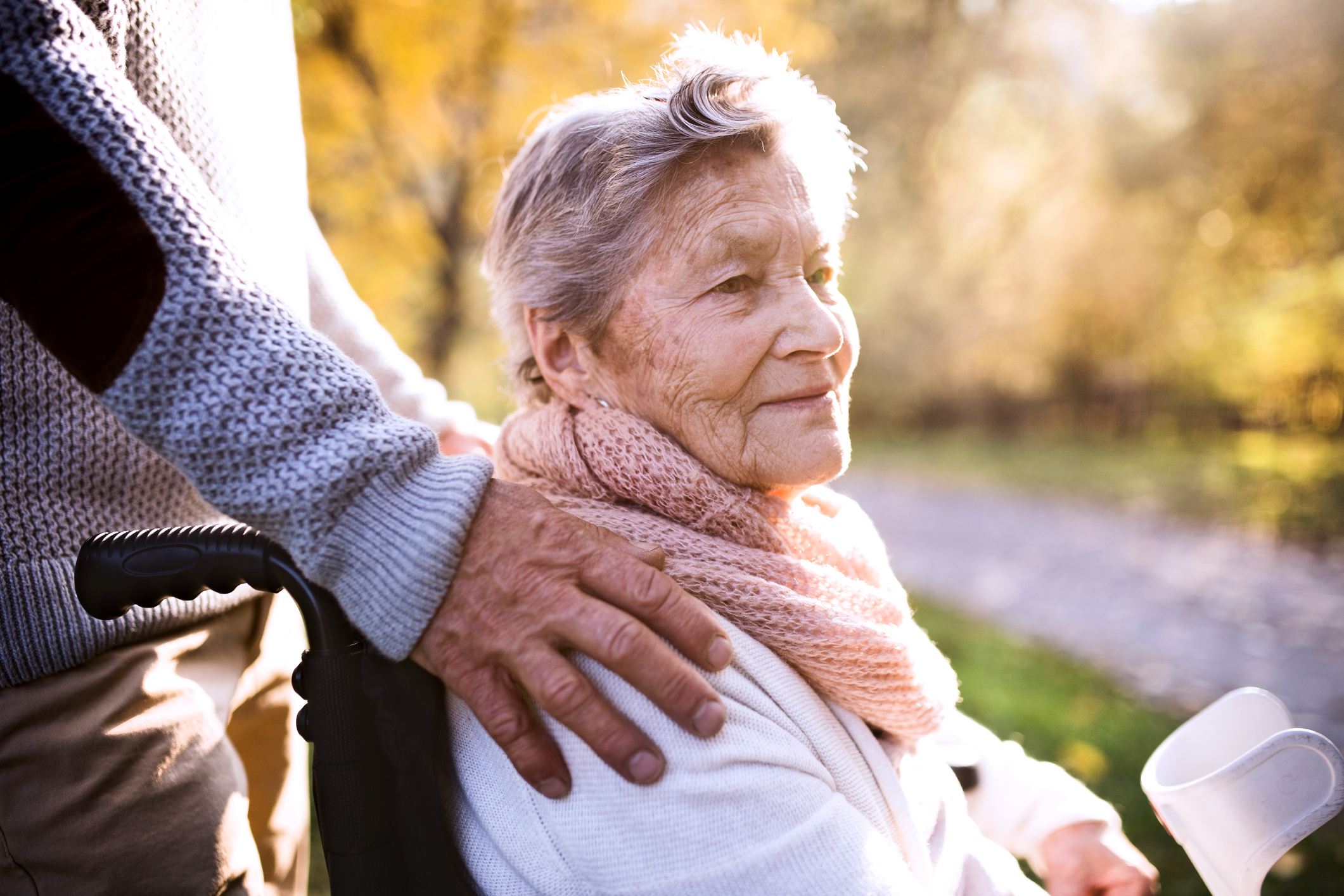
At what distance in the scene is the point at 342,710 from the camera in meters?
1.19

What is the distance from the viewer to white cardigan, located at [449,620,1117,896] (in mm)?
1149

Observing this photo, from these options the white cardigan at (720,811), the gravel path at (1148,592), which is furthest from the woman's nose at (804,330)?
the gravel path at (1148,592)

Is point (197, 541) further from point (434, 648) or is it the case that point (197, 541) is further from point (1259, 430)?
point (1259, 430)

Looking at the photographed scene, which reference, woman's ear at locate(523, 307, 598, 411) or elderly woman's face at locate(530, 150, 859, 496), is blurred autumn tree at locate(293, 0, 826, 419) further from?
elderly woman's face at locate(530, 150, 859, 496)

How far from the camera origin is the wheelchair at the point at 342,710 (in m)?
1.17

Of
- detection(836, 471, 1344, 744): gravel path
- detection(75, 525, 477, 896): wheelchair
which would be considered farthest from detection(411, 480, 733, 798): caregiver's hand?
detection(836, 471, 1344, 744): gravel path

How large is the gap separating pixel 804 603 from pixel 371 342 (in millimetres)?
1256

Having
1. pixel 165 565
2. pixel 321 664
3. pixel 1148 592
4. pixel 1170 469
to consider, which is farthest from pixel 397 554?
pixel 1170 469

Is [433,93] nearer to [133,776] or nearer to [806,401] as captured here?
[806,401]

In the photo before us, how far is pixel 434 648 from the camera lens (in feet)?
3.80

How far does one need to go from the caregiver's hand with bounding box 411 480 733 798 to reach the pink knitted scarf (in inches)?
9.1

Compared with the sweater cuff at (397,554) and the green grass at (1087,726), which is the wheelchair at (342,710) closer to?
the sweater cuff at (397,554)

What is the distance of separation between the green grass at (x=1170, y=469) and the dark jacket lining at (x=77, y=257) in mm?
10546

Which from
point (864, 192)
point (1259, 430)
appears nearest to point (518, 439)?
point (864, 192)
